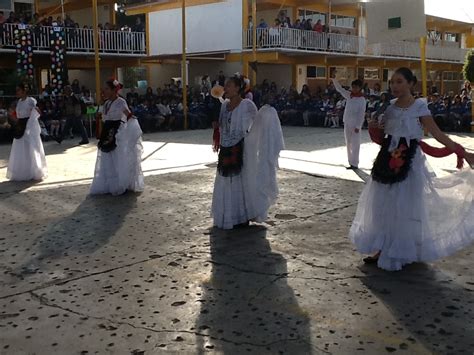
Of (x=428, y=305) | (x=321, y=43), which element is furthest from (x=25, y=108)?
(x=321, y=43)

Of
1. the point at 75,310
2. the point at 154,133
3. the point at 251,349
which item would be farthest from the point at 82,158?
the point at 251,349

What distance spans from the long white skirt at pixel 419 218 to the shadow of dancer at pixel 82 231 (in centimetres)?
276

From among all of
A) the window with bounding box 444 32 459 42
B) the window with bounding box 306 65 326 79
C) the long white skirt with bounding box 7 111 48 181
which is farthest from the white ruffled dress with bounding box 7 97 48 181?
the window with bounding box 444 32 459 42

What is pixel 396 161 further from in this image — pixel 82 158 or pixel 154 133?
pixel 154 133

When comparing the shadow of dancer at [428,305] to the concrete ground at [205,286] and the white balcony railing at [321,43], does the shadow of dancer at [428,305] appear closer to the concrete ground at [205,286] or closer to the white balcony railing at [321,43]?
the concrete ground at [205,286]

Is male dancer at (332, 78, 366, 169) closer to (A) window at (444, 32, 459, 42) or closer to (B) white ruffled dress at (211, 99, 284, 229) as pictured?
(B) white ruffled dress at (211, 99, 284, 229)

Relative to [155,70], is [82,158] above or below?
below

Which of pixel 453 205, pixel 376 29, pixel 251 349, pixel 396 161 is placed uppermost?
pixel 376 29

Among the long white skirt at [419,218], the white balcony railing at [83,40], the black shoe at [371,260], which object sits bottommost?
the black shoe at [371,260]

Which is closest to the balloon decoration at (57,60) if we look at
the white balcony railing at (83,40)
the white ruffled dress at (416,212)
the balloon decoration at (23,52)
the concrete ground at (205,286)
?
the white balcony railing at (83,40)

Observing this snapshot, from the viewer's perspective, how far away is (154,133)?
2009cm

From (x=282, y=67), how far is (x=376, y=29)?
68.7ft

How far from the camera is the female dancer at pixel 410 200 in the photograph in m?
4.80

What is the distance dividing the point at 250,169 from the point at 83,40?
17034 millimetres
